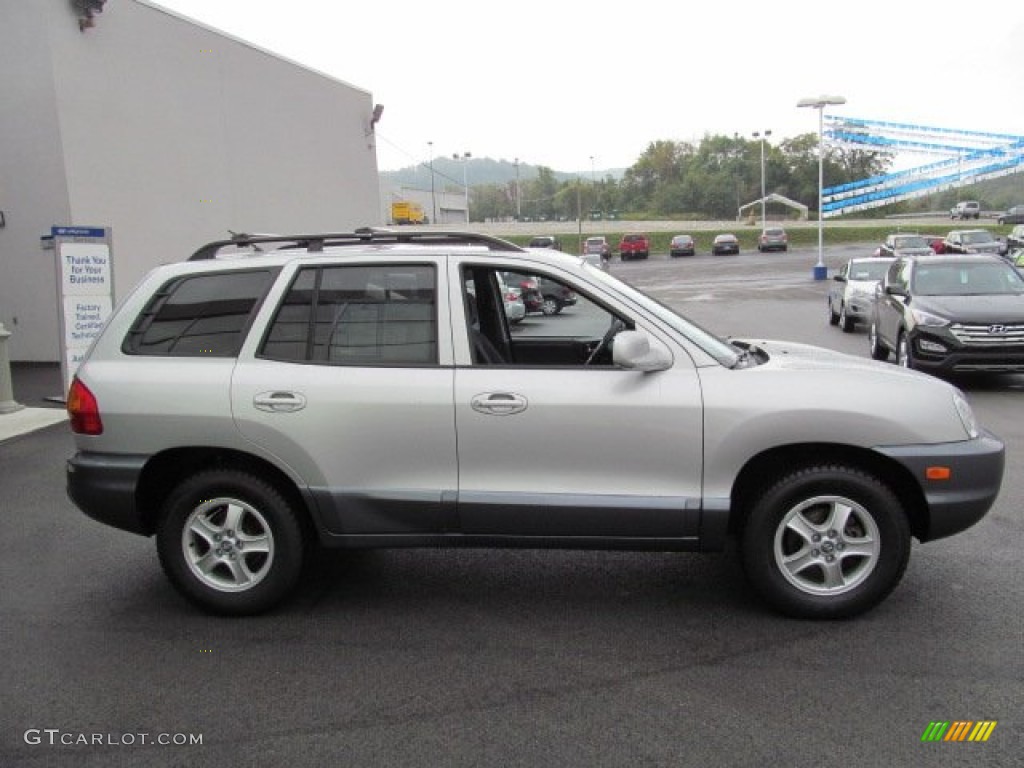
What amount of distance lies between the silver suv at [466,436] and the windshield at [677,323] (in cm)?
2

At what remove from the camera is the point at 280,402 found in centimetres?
410

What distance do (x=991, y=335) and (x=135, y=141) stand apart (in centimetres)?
1365

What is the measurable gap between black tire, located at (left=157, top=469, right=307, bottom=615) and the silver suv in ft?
0.03

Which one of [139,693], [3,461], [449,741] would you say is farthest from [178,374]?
[3,461]

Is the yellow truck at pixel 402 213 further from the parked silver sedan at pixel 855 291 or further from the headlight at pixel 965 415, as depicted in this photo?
the headlight at pixel 965 415

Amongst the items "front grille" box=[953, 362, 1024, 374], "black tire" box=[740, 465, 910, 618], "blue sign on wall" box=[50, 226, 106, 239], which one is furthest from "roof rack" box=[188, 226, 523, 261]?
"front grille" box=[953, 362, 1024, 374]

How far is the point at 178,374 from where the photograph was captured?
422 centimetres

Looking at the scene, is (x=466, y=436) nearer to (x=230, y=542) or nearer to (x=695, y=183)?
(x=230, y=542)

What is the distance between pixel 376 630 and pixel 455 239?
2.01 meters

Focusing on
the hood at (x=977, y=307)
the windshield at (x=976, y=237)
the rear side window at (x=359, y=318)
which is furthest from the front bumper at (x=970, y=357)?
the windshield at (x=976, y=237)

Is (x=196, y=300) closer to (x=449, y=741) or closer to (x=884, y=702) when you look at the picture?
(x=449, y=741)

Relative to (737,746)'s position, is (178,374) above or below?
above

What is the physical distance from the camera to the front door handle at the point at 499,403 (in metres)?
3.97

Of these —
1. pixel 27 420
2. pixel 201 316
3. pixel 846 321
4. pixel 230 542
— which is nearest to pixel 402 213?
pixel 846 321
